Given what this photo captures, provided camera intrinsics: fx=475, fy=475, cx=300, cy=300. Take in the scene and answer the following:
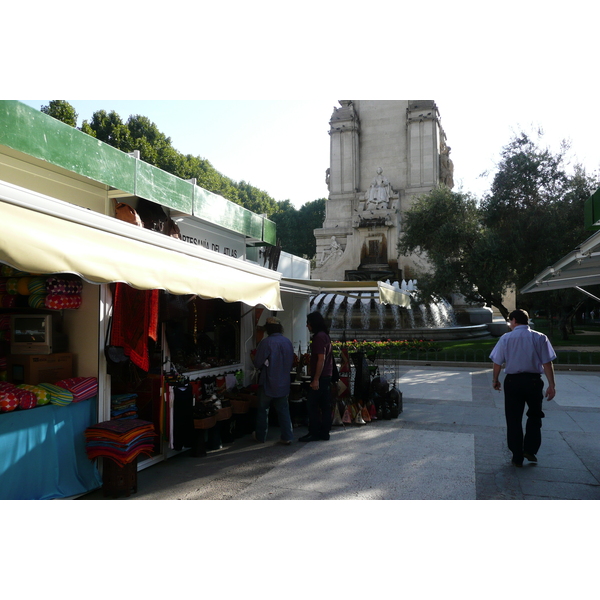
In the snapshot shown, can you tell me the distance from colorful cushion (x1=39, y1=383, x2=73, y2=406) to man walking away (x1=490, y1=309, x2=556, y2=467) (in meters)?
4.65

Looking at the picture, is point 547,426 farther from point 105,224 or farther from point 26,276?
point 26,276

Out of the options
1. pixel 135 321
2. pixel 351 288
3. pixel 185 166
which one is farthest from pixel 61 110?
pixel 135 321

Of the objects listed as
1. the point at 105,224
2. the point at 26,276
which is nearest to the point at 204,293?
the point at 105,224

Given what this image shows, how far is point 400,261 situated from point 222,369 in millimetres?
26219

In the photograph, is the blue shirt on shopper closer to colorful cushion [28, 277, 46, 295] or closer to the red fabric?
the red fabric

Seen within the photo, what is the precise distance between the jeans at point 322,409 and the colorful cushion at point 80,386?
3044mm

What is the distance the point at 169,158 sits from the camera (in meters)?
31.8

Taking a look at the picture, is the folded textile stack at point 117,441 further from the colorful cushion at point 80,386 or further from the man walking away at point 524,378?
the man walking away at point 524,378

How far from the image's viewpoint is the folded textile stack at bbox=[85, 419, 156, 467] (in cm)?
466

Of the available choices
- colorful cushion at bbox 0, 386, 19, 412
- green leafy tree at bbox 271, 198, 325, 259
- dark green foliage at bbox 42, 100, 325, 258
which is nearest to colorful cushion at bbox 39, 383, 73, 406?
colorful cushion at bbox 0, 386, 19, 412

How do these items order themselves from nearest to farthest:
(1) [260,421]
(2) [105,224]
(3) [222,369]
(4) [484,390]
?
(2) [105,224], (1) [260,421], (3) [222,369], (4) [484,390]

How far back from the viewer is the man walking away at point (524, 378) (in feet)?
18.2

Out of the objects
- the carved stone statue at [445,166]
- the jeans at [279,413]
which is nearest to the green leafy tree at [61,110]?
the jeans at [279,413]

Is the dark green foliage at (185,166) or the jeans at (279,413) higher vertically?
the dark green foliage at (185,166)
